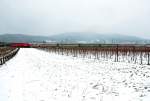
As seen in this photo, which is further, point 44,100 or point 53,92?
point 53,92

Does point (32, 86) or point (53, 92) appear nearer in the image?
point (53, 92)

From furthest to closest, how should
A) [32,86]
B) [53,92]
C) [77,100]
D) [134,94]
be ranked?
1. [32,86]
2. [53,92]
3. [134,94]
4. [77,100]

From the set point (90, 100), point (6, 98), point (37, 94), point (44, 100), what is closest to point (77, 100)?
point (90, 100)

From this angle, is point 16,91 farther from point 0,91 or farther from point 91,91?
point 91,91

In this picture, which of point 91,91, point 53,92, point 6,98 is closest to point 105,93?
point 91,91

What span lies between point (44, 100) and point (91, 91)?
2.25 meters

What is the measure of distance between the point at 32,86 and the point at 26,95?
1942mm

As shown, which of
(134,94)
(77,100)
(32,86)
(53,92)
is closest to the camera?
(77,100)

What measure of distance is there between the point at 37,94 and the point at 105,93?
263 cm

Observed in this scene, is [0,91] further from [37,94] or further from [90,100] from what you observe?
[90,100]

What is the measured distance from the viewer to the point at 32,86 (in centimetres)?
1096

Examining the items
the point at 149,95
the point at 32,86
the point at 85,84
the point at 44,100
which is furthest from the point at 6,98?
the point at 149,95

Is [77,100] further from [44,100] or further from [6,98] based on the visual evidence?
[6,98]

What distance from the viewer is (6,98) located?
8648 mm
